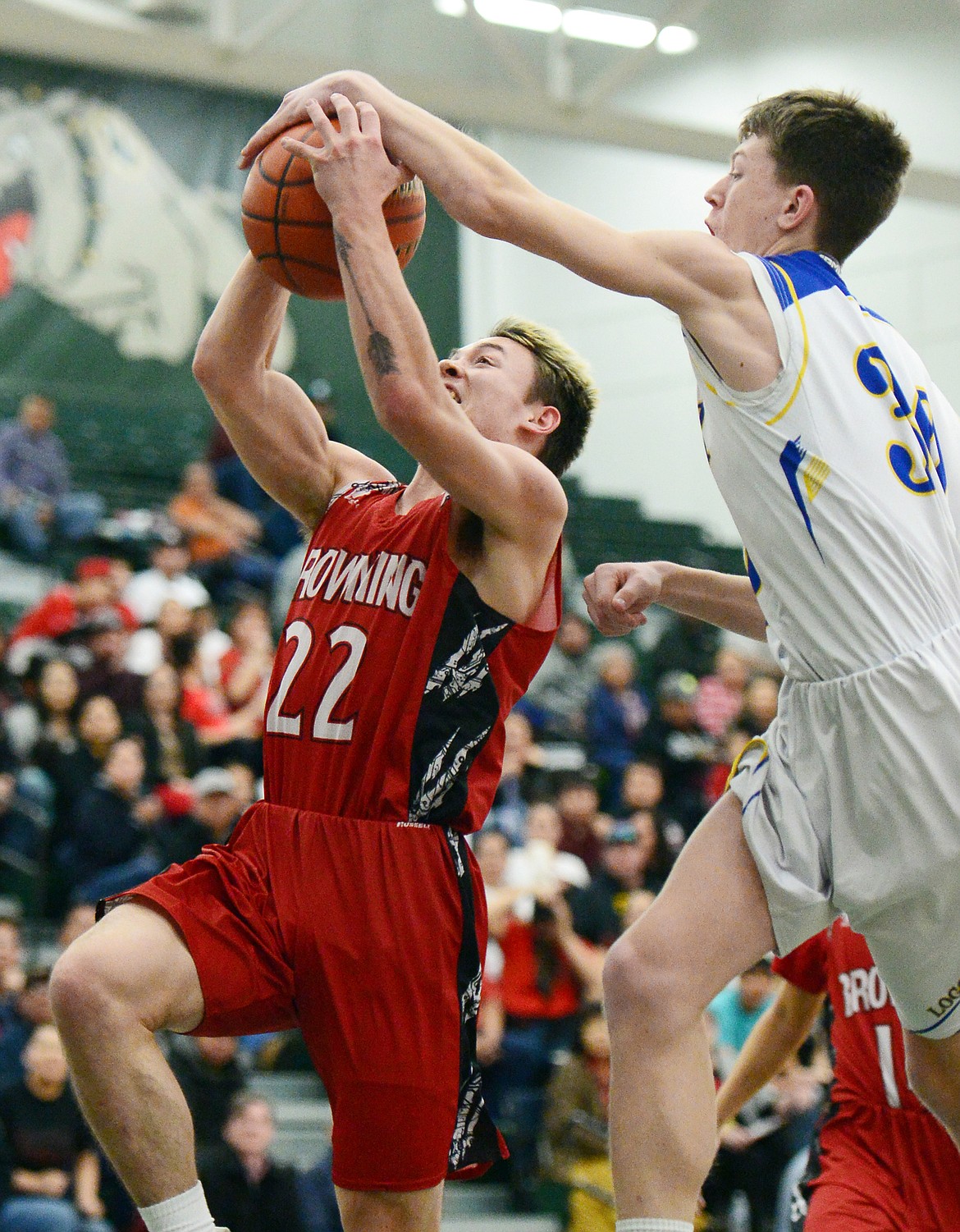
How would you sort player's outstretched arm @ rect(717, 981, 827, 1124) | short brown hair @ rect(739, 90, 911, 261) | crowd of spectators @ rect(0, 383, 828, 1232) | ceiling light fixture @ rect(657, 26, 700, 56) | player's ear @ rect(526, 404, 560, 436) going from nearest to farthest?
1. short brown hair @ rect(739, 90, 911, 261)
2. player's ear @ rect(526, 404, 560, 436)
3. player's outstretched arm @ rect(717, 981, 827, 1124)
4. crowd of spectators @ rect(0, 383, 828, 1232)
5. ceiling light fixture @ rect(657, 26, 700, 56)

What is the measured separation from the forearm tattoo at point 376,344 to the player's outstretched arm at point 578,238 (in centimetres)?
23

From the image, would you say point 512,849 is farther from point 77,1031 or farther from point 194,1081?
point 77,1031

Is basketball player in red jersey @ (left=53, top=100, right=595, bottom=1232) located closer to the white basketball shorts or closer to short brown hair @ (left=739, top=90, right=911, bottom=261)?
the white basketball shorts

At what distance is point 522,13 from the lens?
14.8 metres

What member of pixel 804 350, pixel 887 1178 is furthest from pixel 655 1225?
pixel 804 350

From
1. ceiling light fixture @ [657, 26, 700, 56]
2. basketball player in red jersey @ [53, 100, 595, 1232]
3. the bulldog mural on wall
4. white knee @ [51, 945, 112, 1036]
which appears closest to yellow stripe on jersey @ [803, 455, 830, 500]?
basketball player in red jersey @ [53, 100, 595, 1232]

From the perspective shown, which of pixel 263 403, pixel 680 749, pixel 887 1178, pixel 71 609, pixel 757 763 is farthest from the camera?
pixel 680 749

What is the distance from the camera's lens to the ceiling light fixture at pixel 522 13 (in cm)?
1470

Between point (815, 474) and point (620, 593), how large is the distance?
631 mm

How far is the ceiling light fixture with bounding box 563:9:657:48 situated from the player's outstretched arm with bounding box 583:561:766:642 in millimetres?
11225

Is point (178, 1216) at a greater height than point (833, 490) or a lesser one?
lesser

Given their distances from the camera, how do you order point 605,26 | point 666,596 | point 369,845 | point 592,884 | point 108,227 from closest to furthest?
point 369,845
point 666,596
point 592,884
point 605,26
point 108,227

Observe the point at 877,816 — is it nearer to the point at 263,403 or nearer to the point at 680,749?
the point at 263,403

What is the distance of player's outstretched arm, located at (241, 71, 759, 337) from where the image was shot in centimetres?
327
